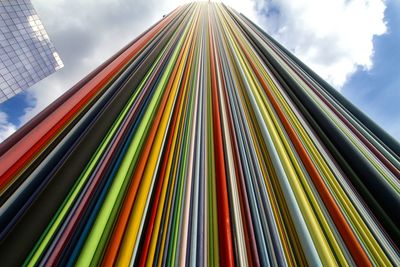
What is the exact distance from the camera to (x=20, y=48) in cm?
2362

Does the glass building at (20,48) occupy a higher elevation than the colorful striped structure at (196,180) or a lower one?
higher

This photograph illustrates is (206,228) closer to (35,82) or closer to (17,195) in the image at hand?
(17,195)

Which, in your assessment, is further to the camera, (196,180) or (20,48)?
(20,48)

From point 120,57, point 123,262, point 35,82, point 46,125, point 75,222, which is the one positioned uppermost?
point 35,82

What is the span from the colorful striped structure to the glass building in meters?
27.4

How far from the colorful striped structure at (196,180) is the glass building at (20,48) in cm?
2741

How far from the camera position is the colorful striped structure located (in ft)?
2.05

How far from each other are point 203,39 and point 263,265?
242cm

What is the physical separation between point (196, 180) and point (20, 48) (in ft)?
99.7

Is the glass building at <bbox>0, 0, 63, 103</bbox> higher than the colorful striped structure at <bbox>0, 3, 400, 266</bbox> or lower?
higher

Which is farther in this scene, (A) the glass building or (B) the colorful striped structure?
(A) the glass building

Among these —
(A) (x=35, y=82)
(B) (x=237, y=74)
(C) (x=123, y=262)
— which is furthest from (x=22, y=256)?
(A) (x=35, y=82)

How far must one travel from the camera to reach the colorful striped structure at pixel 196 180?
0.62 meters

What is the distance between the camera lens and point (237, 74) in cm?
177
